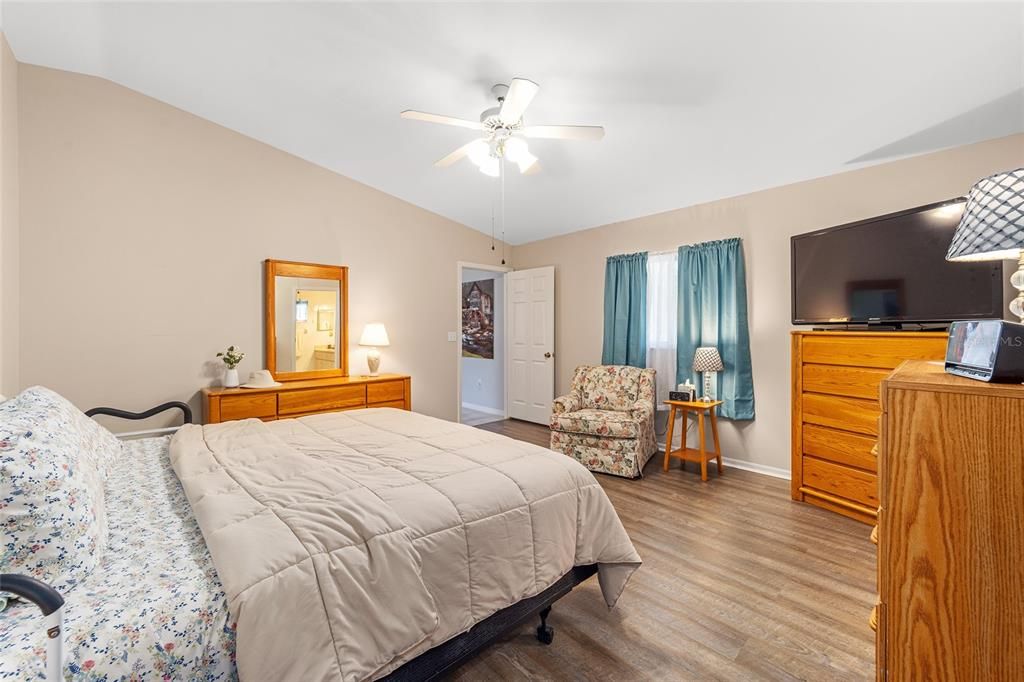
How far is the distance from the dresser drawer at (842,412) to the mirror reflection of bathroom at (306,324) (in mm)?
4040

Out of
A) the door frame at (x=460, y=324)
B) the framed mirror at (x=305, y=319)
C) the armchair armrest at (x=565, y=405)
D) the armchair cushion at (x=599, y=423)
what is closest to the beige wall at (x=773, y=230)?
the armchair armrest at (x=565, y=405)

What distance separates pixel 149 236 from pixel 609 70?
3.53 m

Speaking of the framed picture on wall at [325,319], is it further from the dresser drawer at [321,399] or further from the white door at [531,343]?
the white door at [531,343]

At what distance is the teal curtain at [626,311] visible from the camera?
461cm

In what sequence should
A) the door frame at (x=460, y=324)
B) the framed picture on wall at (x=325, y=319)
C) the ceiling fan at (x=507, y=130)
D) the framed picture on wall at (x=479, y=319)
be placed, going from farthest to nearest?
the framed picture on wall at (x=479, y=319)
the door frame at (x=460, y=324)
the framed picture on wall at (x=325, y=319)
the ceiling fan at (x=507, y=130)

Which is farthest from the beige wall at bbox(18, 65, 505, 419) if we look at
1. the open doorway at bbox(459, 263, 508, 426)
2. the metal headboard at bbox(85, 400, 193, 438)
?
the open doorway at bbox(459, 263, 508, 426)

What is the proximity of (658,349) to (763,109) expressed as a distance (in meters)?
2.42

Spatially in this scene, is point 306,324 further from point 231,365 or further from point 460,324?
point 460,324

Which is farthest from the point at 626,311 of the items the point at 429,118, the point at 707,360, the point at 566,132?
the point at 429,118

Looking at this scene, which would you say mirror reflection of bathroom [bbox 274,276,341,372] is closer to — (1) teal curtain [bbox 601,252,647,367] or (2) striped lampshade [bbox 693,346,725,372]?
(1) teal curtain [bbox 601,252,647,367]

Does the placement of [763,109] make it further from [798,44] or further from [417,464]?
[417,464]

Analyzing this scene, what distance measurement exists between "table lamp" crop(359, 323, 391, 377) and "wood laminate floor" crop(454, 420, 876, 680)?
9.02 ft

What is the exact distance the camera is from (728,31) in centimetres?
218

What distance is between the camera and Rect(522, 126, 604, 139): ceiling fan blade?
8.10 ft
